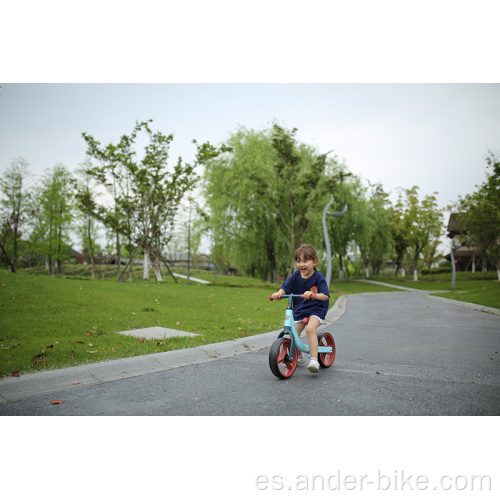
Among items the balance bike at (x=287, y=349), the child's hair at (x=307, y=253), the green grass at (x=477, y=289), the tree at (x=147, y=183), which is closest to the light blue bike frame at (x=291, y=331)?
the balance bike at (x=287, y=349)

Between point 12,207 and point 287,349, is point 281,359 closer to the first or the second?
point 287,349

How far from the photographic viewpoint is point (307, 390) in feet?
12.8

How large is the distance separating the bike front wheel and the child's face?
86 cm

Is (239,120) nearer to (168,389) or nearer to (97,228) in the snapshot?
(97,228)

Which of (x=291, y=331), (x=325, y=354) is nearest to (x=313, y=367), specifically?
(x=291, y=331)

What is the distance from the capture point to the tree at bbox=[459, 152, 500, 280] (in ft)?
44.1

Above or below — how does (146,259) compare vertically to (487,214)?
below

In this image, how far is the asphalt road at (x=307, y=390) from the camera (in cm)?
334

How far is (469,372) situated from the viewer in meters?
4.61

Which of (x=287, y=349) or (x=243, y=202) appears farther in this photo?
(x=243, y=202)

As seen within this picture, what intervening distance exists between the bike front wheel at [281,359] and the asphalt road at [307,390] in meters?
0.11

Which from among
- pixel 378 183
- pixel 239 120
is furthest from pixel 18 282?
pixel 378 183

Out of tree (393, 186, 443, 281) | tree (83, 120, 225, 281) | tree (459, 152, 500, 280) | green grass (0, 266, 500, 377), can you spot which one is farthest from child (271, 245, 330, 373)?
tree (393, 186, 443, 281)

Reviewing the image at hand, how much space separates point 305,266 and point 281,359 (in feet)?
3.71
